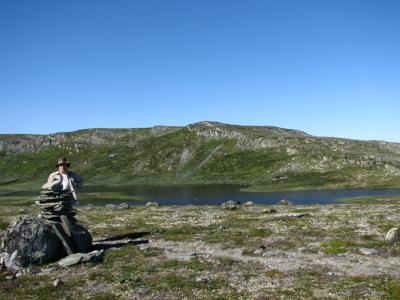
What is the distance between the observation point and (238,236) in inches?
1681

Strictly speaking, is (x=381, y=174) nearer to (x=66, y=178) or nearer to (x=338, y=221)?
(x=338, y=221)

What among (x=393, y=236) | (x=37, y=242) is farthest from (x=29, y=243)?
(x=393, y=236)

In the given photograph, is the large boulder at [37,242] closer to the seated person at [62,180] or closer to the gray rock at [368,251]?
the seated person at [62,180]

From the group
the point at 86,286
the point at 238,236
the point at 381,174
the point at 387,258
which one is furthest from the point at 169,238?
the point at 381,174

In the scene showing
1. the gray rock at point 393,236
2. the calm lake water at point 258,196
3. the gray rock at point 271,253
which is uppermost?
the gray rock at point 393,236

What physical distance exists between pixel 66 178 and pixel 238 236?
17641 millimetres

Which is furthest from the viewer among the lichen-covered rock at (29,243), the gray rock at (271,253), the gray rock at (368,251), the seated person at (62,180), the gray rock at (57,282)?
the seated person at (62,180)

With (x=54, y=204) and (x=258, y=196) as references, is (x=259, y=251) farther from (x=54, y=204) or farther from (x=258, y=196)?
(x=258, y=196)

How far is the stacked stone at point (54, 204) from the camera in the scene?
34.6 m

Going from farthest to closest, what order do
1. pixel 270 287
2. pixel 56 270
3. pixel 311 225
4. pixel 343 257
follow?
pixel 311 225
pixel 343 257
pixel 56 270
pixel 270 287

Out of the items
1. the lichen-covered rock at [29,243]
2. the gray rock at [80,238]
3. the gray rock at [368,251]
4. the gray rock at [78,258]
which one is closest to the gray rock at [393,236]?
the gray rock at [368,251]

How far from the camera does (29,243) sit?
32188 mm

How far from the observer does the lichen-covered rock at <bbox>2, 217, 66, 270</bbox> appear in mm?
31656

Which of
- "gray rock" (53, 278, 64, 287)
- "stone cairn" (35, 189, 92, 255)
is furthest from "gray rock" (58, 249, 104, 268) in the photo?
"gray rock" (53, 278, 64, 287)
